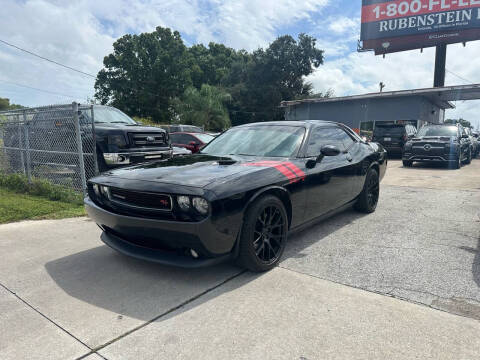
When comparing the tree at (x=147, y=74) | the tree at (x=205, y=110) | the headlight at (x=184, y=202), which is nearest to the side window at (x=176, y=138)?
the headlight at (x=184, y=202)

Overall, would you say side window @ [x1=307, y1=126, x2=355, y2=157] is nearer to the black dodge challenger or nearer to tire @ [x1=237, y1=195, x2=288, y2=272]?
the black dodge challenger

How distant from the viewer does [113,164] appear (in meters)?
6.20

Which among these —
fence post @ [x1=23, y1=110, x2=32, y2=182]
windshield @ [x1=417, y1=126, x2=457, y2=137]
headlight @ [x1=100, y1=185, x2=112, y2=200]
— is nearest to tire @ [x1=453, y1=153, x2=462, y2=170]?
windshield @ [x1=417, y1=126, x2=457, y2=137]

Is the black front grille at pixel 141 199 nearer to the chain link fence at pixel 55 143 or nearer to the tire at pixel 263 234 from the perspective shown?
the tire at pixel 263 234

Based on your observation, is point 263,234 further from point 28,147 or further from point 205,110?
point 205,110

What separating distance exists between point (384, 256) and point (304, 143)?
1430 millimetres

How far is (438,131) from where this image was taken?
11.7m

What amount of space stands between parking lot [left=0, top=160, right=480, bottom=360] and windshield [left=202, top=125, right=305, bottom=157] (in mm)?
1061

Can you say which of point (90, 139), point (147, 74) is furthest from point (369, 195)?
point (147, 74)

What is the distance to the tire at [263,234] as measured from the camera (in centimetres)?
277

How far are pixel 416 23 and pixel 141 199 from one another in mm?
28740

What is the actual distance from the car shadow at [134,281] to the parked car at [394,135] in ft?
42.2

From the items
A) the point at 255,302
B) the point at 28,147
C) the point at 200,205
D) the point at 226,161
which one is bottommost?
the point at 255,302

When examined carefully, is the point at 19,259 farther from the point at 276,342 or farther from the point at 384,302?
the point at 384,302
